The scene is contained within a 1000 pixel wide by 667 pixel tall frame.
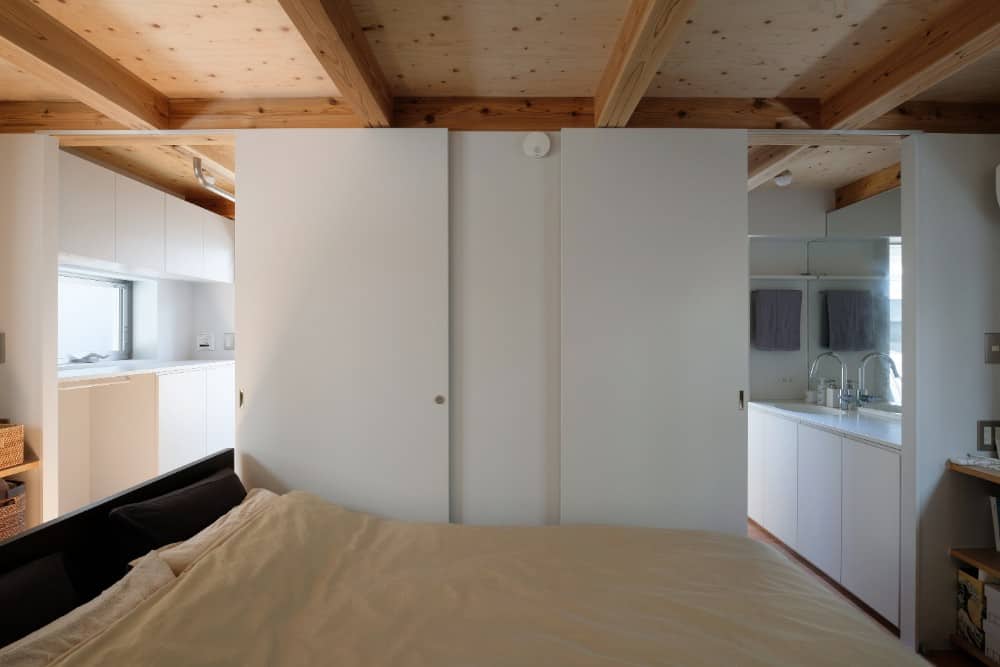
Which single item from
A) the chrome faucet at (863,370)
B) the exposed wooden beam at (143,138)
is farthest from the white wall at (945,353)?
the exposed wooden beam at (143,138)

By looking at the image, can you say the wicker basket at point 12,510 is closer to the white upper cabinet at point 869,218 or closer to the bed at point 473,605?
the bed at point 473,605

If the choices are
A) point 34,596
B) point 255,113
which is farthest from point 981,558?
point 255,113

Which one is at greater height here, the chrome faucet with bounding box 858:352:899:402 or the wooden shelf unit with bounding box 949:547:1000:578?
the chrome faucet with bounding box 858:352:899:402

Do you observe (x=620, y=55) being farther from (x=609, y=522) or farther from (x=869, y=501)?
(x=869, y=501)

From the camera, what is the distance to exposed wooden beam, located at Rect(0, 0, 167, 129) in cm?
159

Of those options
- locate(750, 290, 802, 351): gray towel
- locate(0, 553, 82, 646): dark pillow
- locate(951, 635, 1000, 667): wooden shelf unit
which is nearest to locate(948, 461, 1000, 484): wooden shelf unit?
locate(951, 635, 1000, 667): wooden shelf unit

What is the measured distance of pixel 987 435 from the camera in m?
2.18

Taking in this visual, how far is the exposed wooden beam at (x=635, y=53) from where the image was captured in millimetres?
1381

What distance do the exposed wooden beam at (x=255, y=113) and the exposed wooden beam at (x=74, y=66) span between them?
0.11 meters

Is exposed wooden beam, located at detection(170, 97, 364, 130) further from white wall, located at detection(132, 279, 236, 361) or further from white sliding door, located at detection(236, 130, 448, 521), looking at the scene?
white wall, located at detection(132, 279, 236, 361)

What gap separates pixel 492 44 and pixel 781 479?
10.3 feet

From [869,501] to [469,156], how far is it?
9.00 ft

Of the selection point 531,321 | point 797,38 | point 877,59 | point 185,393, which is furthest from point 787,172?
point 185,393

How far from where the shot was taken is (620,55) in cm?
175
